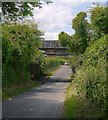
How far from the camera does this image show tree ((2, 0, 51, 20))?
1414 cm

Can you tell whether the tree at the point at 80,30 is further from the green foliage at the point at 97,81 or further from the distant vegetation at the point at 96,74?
the green foliage at the point at 97,81

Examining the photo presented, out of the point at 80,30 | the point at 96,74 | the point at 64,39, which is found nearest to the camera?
the point at 96,74

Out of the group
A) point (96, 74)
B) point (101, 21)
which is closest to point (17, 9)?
point (96, 74)

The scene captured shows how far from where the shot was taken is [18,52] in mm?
32281

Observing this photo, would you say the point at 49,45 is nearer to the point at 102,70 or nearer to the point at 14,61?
the point at 14,61

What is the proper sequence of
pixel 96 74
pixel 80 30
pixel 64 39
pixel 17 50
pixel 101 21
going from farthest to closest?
pixel 64 39 → pixel 80 30 → pixel 17 50 → pixel 101 21 → pixel 96 74

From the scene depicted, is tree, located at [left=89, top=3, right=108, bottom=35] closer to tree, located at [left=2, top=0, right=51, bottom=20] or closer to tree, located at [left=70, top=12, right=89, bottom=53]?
tree, located at [left=2, top=0, right=51, bottom=20]

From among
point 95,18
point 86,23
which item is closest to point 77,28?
point 86,23

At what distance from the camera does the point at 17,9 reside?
14391 millimetres

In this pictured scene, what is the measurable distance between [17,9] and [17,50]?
57.6 feet

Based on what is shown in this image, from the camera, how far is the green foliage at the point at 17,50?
26702 millimetres

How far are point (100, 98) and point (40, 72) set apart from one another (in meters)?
35.4

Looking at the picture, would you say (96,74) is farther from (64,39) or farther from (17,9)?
(64,39)

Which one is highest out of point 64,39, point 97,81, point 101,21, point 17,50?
point 101,21
